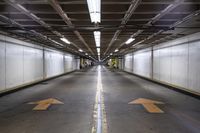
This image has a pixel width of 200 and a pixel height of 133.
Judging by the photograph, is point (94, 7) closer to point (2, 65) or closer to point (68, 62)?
point (2, 65)

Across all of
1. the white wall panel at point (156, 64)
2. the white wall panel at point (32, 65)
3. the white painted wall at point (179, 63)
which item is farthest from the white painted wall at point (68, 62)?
the white painted wall at point (179, 63)

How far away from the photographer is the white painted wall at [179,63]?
34.5ft

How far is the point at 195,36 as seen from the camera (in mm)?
10398

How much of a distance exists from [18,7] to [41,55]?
12494 mm

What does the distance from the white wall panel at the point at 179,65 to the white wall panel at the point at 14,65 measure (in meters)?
9.68

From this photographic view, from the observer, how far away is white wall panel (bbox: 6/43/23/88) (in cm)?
1133

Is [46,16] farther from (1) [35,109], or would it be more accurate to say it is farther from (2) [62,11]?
(1) [35,109]

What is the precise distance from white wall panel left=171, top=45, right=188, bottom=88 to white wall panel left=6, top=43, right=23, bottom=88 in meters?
9.68

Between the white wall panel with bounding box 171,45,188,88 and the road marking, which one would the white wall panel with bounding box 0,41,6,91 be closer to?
the road marking

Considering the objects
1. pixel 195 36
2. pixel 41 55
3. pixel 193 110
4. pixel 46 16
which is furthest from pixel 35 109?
pixel 41 55

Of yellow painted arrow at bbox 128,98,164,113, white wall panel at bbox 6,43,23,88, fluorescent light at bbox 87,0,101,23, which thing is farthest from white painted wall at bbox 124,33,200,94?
white wall panel at bbox 6,43,23,88

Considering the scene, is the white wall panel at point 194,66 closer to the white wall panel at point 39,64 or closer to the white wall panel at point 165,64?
the white wall panel at point 165,64

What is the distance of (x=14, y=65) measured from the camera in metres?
12.1

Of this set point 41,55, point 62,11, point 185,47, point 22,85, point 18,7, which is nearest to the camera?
point 18,7
